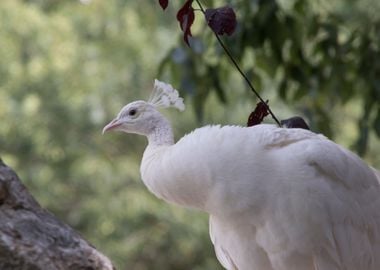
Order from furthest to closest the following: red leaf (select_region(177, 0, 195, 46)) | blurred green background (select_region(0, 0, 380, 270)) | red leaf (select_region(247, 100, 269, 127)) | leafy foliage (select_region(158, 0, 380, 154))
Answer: blurred green background (select_region(0, 0, 380, 270))
leafy foliage (select_region(158, 0, 380, 154))
red leaf (select_region(247, 100, 269, 127))
red leaf (select_region(177, 0, 195, 46))

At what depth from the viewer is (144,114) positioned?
6.81 ft

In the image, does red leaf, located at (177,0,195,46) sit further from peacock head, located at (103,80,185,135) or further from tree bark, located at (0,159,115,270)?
tree bark, located at (0,159,115,270)

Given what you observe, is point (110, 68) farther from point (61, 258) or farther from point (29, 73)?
point (61, 258)

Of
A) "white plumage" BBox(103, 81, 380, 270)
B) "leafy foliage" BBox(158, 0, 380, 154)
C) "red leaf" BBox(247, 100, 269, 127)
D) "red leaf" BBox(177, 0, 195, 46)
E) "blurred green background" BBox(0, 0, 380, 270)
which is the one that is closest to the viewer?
"red leaf" BBox(177, 0, 195, 46)

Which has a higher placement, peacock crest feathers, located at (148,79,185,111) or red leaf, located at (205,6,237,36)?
red leaf, located at (205,6,237,36)

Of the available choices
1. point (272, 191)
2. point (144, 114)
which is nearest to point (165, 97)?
point (144, 114)

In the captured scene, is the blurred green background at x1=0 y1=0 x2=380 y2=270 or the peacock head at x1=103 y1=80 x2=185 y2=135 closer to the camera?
the peacock head at x1=103 y1=80 x2=185 y2=135

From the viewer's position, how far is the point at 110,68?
5.89 meters

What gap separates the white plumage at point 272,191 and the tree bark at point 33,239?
274 mm

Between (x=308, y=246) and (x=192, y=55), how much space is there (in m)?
1.46

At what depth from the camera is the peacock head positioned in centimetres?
207

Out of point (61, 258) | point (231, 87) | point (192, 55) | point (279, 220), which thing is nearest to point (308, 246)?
point (279, 220)

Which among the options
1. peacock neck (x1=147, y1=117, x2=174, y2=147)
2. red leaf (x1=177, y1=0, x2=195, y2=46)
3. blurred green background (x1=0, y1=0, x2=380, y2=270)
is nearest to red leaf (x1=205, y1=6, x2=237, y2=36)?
red leaf (x1=177, y1=0, x2=195, y2=46)

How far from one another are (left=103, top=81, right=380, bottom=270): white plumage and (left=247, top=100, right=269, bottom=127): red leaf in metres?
0.05
